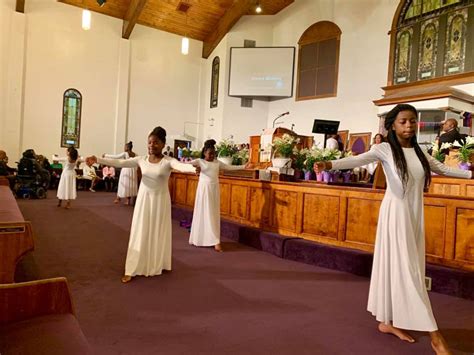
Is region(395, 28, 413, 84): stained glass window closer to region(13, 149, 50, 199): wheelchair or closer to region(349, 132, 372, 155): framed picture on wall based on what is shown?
region(349, 132, 372, 155): framed picture on wall

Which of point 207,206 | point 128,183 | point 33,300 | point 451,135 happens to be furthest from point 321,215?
point 128,183

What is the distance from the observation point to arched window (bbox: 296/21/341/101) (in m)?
13.1

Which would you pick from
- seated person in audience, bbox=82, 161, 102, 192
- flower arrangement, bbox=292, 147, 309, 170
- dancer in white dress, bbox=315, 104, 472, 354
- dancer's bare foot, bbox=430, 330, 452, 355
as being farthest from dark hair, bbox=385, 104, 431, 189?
seated person in audience, bbox=82, 161, 102, 192

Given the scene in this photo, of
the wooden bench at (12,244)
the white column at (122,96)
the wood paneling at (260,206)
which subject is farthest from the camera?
the white column at (122,96)

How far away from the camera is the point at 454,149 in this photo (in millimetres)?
5277

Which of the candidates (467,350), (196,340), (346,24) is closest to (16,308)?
(196,340)

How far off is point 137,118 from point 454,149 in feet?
43.7

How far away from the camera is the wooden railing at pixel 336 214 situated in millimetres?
3771

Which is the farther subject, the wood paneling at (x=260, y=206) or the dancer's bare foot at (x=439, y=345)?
the wood paneling at (x=260, y=206)

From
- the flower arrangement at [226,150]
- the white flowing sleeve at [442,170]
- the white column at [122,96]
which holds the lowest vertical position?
the white flowing sleeve at [442,170]

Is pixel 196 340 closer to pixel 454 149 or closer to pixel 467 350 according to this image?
pixel 467 350

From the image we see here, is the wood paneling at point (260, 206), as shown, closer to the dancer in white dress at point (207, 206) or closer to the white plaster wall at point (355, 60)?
the dancer in white dress at point (207, 206)

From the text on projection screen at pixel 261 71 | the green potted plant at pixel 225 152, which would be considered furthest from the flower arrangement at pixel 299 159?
the text on projection screen at pixel 261 71

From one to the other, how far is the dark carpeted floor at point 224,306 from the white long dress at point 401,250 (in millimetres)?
241
